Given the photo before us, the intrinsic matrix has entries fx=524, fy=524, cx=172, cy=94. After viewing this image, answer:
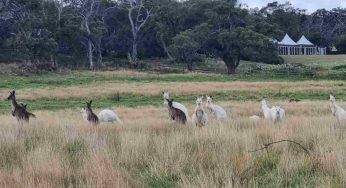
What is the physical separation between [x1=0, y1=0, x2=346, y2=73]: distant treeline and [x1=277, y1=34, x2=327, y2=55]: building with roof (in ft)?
87.9

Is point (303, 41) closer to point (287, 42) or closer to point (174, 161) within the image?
point (287, 42)

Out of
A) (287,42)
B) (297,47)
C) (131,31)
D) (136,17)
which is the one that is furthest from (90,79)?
(297,47)

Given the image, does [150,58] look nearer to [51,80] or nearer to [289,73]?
[289,73]

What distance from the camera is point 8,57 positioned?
230 ft

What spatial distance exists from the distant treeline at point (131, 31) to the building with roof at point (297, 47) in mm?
26795

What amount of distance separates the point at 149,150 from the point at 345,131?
13.2 feet

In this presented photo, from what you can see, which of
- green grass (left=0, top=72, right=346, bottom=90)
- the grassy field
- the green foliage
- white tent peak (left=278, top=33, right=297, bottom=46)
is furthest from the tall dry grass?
white tent peak (left=278, top=33, right=297, bottom=46)

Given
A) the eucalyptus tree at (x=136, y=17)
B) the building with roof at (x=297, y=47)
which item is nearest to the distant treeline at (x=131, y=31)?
the eucalyptus tree at (x=136, y=17)

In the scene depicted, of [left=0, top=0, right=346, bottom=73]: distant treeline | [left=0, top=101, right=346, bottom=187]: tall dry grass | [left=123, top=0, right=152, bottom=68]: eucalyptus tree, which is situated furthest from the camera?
[left=123, top=0, right=152, bottom=68]: eucalyptus tree

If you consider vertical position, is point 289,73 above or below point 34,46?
below

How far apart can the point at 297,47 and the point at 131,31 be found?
136ft

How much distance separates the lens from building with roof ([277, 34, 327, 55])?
107250mm

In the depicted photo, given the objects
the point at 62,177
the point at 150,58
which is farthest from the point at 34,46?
the point at 62,177

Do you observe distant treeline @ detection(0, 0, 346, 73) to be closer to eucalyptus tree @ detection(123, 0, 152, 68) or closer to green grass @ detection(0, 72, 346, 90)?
eucalyptus tree @ detection(123, 0, 152, 68)
